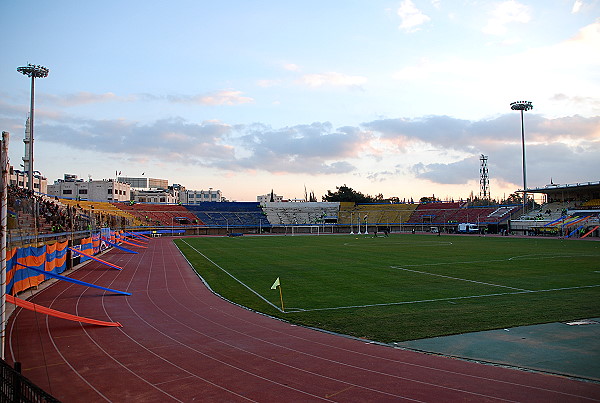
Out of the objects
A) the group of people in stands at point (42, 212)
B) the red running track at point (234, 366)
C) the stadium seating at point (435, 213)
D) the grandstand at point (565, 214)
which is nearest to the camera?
the red running track at point (234, 366)

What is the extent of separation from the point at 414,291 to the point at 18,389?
15906mm

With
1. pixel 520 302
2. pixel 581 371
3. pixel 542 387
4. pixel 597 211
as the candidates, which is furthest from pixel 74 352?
pixel 597 211

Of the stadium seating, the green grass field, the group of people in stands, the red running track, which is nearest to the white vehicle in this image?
the stadium seating

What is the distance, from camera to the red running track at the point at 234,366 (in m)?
8.06

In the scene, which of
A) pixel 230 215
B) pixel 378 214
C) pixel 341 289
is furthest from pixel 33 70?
pixel 378 214

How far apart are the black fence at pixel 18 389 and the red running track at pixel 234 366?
194 cm

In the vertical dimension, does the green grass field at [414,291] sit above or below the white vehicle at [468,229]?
below

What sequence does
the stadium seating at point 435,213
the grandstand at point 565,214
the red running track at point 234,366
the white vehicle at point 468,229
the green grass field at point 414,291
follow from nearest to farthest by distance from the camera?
the red running track at point 234,366 < the green grass field at point 414,291 < the grandstand at point 565,214 < the white vehicle at point 468,229 < the stadium seating at point 435,213

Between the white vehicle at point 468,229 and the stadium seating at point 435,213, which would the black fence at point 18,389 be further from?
the stadium seating at point 435,213

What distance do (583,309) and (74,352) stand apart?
1605 cm

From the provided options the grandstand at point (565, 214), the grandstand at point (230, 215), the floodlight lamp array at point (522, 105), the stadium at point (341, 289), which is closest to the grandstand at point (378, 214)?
the grandstand at point (230, 215)

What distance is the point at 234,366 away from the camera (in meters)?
9.56

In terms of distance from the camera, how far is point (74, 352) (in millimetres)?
10594

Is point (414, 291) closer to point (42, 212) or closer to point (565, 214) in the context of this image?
point (42, 212)
